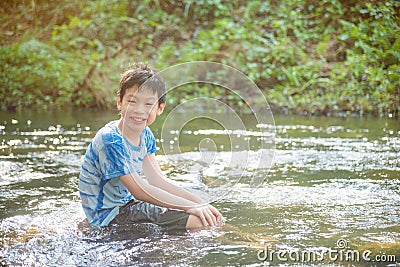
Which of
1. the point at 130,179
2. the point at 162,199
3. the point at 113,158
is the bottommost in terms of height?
the point at 162,199

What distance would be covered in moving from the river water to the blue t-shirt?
Answer: 108 mm

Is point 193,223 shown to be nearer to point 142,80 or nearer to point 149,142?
point 149,142

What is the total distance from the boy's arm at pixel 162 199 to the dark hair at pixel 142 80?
17.4 inches

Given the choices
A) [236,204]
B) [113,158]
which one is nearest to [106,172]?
[113,158]

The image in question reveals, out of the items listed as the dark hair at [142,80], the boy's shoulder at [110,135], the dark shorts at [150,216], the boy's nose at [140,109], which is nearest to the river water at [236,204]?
the dark shorts at [150,216]

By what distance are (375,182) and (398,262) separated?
1.76 meters

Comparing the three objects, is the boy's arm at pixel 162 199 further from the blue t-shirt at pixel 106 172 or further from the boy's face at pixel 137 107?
the boy's face at pixel 137 107

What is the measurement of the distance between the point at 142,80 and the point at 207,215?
2.47 ft

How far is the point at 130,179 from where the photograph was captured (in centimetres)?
285

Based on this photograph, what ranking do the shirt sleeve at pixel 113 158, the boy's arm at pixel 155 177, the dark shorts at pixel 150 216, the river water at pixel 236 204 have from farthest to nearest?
the boy's arm at pixel 155 177
the dark shorts at pixel 150 216
the shirt sleeve at pixel 113 158
the river water at pixel 236 204

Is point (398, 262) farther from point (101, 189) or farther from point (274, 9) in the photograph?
point (274, 9)

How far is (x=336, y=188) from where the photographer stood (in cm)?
391

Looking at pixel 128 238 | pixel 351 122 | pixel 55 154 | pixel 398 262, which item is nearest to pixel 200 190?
pixel 128 238

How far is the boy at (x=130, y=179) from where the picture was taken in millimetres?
2867
